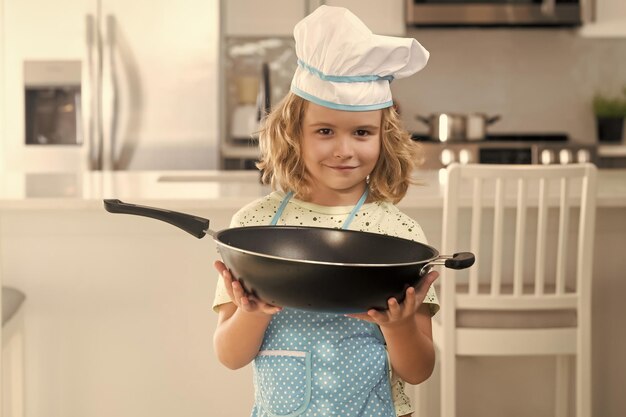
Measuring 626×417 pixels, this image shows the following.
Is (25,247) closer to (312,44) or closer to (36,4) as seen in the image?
(312,44)

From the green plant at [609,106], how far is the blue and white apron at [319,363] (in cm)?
390

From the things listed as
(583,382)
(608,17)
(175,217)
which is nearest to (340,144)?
(175,217)

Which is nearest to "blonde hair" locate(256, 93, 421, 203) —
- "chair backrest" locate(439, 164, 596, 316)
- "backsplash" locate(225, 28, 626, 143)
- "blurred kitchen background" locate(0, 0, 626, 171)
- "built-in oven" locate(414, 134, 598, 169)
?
"chair backrest" locate(439, 164, 596, 316)

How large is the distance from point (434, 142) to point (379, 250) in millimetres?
3489

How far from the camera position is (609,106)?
5105mm

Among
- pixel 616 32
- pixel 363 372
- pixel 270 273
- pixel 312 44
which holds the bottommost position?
pixel 363 372

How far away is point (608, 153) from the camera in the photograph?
15.9 ft

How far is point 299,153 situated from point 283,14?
3.38 meters

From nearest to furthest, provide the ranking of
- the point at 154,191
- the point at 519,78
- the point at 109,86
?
1. the point at 154,191
2. the point at 109,86
3. the point at 519,78

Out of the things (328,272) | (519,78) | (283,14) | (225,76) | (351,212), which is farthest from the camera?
(519,78)

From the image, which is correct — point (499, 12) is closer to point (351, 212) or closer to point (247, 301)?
point (351, 212)

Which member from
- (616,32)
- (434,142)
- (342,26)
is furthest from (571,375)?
(616,32)

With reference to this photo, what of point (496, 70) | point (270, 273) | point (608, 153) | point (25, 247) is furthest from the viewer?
point (496, 70)

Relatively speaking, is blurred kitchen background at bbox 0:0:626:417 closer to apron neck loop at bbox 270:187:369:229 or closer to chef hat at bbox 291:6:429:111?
apron neck loop at bbox 270:187:369:229
